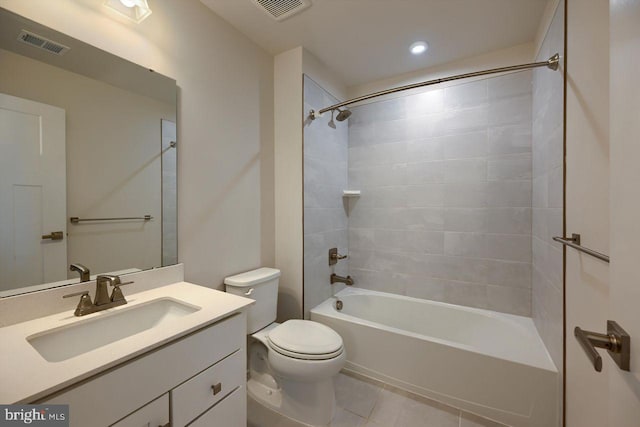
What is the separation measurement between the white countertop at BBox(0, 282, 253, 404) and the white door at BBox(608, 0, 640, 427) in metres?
1.12

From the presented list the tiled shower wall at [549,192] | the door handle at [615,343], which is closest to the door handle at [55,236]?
the door handle at [615,343]

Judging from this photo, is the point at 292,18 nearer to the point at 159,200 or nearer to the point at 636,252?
the point at 159,200

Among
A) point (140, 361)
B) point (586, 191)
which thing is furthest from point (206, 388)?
point (586, 191)

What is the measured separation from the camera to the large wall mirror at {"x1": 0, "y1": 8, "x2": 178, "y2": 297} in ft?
3.07

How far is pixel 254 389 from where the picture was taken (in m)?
1.73

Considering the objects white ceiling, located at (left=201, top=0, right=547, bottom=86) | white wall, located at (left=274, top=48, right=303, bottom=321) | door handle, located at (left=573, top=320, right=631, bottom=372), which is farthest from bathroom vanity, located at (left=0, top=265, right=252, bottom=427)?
white ceiling, located at (left=201, top=0, right=547, bottom=86)

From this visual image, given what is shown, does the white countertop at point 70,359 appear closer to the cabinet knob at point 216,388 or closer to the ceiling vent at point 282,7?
the cabinet knob at point 216,388

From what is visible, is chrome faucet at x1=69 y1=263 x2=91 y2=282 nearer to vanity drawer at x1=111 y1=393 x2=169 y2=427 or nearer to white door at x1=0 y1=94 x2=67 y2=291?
white door at x1=0 y1=94 x2=67 y2=291

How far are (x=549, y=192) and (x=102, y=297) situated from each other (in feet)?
7.76

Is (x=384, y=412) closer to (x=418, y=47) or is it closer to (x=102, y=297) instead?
(x=102, y=297)

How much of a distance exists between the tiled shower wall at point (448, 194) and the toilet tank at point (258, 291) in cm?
111

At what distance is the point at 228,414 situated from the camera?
3.46 ft

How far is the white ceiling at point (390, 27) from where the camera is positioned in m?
1.56

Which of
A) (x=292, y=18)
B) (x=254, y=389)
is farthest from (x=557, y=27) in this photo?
(x=254, y=389)
